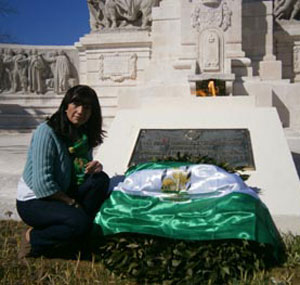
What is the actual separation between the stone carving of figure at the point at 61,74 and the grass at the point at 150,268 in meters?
13.2

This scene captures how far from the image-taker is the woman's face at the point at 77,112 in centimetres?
313

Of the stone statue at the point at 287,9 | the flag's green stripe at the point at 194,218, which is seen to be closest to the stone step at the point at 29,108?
the stone statue at the point at 287,9

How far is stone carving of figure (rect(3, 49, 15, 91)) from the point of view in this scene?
1585 cm

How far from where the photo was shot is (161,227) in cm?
277

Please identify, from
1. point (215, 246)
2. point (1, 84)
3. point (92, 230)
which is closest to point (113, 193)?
point (92, 230)

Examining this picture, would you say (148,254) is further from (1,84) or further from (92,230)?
(1,84)

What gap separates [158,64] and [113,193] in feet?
28.3

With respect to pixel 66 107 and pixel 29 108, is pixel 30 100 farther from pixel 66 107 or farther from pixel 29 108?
pixel 66 107

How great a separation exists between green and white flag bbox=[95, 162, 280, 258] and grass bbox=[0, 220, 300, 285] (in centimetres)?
10

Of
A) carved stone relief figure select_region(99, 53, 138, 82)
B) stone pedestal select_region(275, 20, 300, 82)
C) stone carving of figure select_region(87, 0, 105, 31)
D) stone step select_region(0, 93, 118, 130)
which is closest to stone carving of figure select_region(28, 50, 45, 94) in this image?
stone step select_region(0, 93, 118, 130)

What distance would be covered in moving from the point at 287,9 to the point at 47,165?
1234 cm


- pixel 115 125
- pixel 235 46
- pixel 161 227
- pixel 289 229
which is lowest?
pixel 289 229

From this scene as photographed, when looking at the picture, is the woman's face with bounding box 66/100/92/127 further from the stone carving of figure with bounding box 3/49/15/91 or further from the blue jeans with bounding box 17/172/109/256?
the stone carving of figure with bounding box 3/49/15/91

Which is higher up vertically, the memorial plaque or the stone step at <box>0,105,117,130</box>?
the memorial plaque
